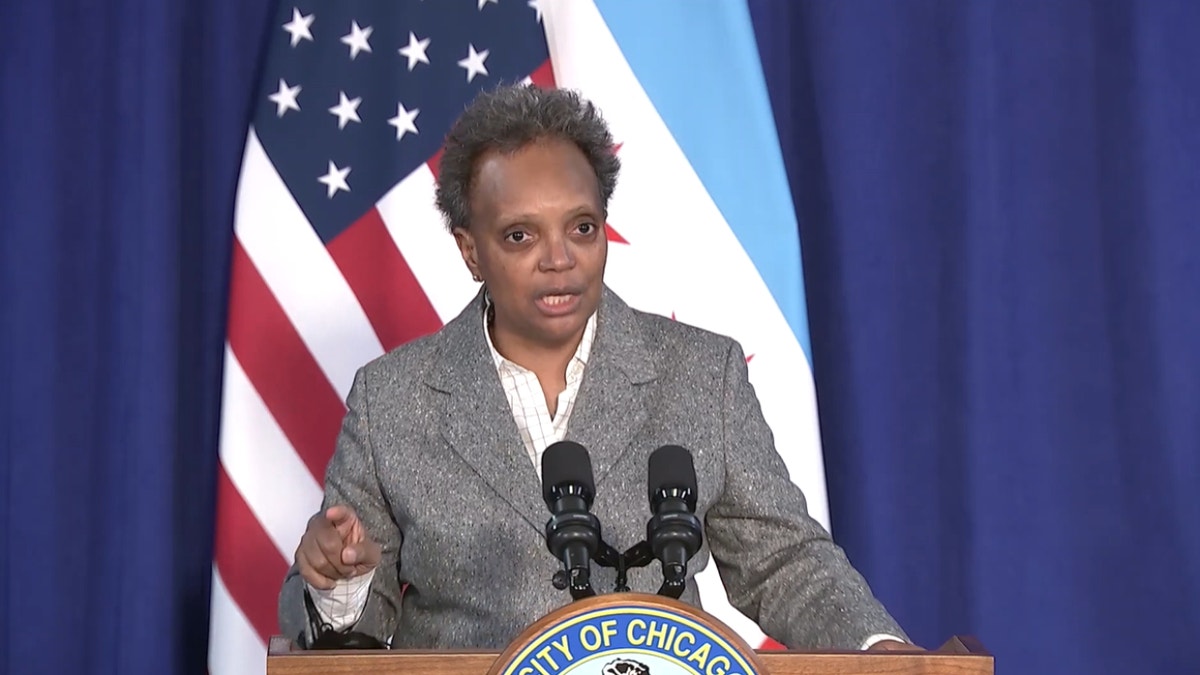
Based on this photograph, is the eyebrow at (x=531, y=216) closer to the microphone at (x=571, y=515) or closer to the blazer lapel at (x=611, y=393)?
the blazer lapel at (x=611, y=393)

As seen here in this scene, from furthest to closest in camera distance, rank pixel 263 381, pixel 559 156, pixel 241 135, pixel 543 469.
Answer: pixel 241 135
pixel 263 381
pixel 559 156
pixel 543 469

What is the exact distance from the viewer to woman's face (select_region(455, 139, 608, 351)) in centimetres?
186

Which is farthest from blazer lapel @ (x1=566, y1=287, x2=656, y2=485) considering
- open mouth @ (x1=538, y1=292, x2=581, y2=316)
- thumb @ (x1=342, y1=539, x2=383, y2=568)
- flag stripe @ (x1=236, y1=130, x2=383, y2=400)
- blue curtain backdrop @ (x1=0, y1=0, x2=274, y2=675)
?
blue curtain backdrop @ (x1=0, y1=0, x2=274, y2=675)

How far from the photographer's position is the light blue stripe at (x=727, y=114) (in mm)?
2682

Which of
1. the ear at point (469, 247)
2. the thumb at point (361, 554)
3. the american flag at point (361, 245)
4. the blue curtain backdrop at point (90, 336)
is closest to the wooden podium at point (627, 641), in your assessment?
the thumb at point (361, 554)

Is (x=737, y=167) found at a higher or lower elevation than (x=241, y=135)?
lower

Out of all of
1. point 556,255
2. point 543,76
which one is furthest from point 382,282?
point 556,255

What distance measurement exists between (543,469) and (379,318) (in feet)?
4.53

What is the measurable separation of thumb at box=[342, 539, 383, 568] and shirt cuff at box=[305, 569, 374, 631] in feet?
0.40

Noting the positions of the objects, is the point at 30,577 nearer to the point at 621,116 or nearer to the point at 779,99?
the point at 621,116

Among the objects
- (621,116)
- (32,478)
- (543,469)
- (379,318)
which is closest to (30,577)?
(32,478)

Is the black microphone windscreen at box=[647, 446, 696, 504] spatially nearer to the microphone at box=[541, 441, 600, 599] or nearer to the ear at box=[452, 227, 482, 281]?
the microphone at box=[541, 441, 600, 599]

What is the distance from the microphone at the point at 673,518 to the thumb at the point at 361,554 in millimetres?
332

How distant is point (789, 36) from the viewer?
293 centimetres
